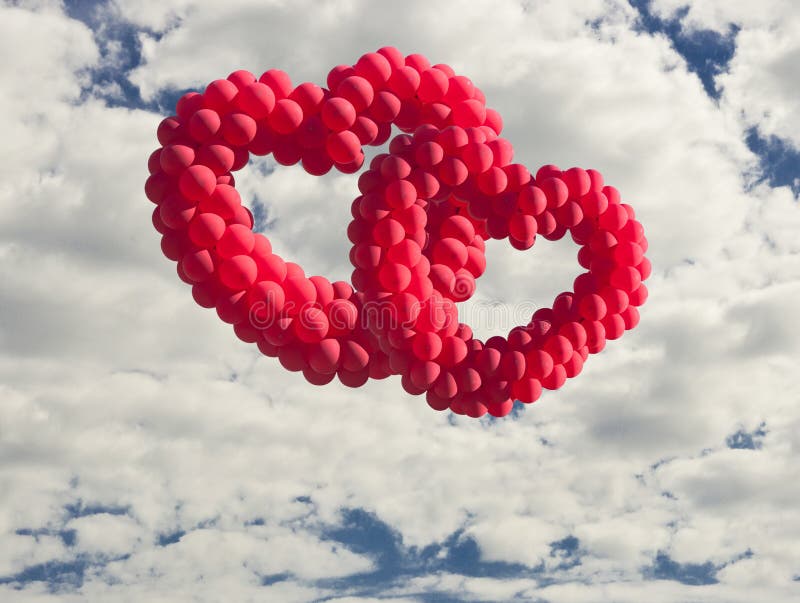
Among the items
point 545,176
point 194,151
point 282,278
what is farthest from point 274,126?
point 545,176

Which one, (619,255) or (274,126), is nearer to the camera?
(274,126)

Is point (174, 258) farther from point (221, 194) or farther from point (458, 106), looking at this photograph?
point (458, 106)

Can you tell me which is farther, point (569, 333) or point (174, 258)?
point (569, 333)

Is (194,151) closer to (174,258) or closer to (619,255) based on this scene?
(174,258)

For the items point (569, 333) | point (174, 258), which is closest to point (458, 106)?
point (569, 333)

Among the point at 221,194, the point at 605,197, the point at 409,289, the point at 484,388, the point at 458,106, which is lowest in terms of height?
the point at 484,388

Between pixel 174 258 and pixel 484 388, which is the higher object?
pixel 174 258
